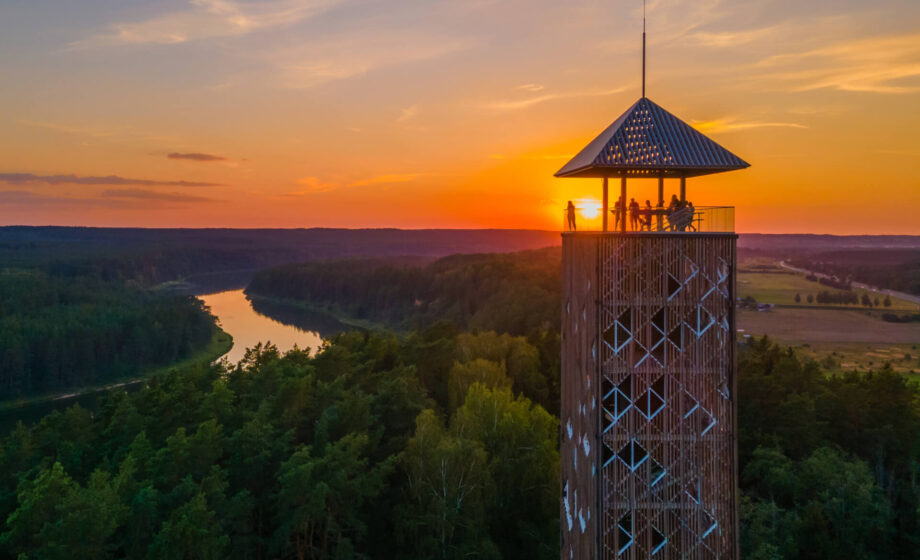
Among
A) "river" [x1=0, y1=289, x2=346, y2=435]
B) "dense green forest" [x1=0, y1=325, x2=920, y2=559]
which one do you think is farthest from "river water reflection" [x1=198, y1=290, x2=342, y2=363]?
"dense green forest" [x1=0, y1=325, x2=920, y2=559]

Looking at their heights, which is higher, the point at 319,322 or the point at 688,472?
the point at 688,472

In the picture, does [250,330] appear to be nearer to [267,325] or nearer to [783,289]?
[267,325]

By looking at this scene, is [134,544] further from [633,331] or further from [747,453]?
[747,453]

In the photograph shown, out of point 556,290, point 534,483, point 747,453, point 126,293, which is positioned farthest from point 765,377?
point 126,293

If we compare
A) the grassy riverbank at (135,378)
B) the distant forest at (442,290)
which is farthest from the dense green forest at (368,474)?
the grassy riverbank at (135,378)

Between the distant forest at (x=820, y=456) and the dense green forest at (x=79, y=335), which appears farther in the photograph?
the dense green forest at (x=79, y=335)

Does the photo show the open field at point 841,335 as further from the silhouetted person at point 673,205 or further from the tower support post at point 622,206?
the tower support post at point 622,206

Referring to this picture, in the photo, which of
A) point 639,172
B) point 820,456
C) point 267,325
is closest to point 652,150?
point 639,172
